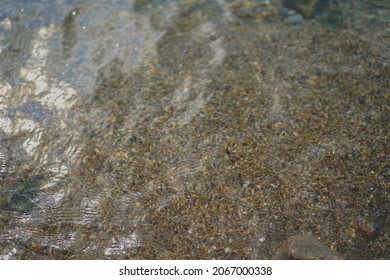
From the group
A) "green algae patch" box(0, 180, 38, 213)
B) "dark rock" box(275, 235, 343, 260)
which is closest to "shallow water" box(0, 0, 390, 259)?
"green algae patch" box(0, 180, 38, 213)

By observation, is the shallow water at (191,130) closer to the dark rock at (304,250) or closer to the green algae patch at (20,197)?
the green algae patch at (20,197)

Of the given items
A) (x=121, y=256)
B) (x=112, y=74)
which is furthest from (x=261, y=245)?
(x=112, y=74)

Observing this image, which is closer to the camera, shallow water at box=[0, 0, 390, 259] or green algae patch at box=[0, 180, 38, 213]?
shallow water at box=[0, 0, 390, 259]

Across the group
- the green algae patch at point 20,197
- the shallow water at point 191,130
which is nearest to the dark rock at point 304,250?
the shallow water at point 191,130

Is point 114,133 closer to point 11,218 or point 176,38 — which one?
point 11,218

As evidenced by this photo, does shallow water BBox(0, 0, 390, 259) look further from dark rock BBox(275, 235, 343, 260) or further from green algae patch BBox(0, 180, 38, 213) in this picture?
dark rock BBox(275, 235, 343, 260)

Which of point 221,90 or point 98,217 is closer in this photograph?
point 98,217
